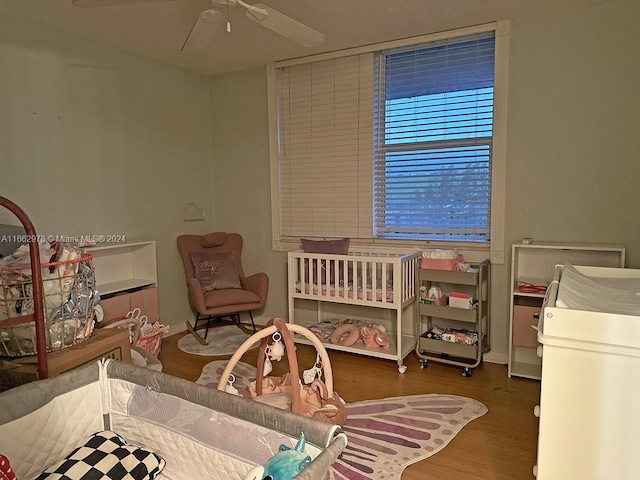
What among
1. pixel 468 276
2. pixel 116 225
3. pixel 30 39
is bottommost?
pixel 468 276

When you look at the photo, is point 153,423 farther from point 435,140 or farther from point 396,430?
point 435,140

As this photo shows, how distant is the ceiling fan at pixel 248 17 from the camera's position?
2.04 m

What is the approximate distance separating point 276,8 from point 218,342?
8.49 ft

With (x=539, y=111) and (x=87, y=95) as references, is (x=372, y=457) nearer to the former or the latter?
(x=539, y=111)

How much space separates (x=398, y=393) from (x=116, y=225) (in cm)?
253

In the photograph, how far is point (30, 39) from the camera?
3.02m

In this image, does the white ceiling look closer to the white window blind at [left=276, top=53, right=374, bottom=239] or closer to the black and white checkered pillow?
the white window blind at [left=276, top=53, right=374, bottom=239]

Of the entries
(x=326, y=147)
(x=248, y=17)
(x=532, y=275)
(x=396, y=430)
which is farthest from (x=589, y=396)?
(x=326, y=147)

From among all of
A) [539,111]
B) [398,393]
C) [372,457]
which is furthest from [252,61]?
[372,457]

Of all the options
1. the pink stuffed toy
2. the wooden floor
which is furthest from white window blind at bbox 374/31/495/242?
the wooden floor

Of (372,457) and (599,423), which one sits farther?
(372,457)

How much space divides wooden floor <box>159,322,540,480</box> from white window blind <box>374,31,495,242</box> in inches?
40.4

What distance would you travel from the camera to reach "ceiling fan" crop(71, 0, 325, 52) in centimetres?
204

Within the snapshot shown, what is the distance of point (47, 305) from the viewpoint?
6.32ft
